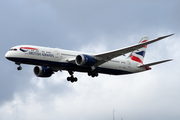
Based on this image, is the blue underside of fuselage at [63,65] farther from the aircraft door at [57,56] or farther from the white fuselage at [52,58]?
the aircraft door at [57,56]

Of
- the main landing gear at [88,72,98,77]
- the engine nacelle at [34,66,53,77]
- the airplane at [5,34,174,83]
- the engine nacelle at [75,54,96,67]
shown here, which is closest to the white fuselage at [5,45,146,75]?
the airplane at [5,34,174,83]

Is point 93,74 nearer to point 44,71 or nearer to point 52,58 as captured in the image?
point 44,71

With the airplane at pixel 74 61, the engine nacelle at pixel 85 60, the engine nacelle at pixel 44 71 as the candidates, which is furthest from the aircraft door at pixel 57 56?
the engine nacelle at pixel 44 71

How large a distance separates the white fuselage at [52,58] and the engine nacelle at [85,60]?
4.65ft

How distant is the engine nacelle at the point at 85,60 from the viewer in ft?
204

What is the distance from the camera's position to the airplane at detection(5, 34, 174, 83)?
2373 inches

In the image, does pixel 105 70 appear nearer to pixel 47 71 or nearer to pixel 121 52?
pixel 121 52

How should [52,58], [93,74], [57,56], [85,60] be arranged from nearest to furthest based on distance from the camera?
[52,58], [85,60], [57,56], [93,74]

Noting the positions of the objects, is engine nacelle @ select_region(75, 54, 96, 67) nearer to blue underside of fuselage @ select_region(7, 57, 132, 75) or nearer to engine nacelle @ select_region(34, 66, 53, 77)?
blue underside of fuselage @ select_region(7, 57, 132, 75)

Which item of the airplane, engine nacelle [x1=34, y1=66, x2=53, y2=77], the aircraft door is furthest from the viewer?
engine nacelle [x1=34, y1=66, x2=53, y2=77]

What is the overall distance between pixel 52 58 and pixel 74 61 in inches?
152

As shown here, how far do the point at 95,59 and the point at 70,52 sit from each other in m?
4.43

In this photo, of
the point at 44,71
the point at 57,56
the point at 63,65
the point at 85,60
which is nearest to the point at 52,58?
the point at 57,56

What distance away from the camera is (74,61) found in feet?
208
